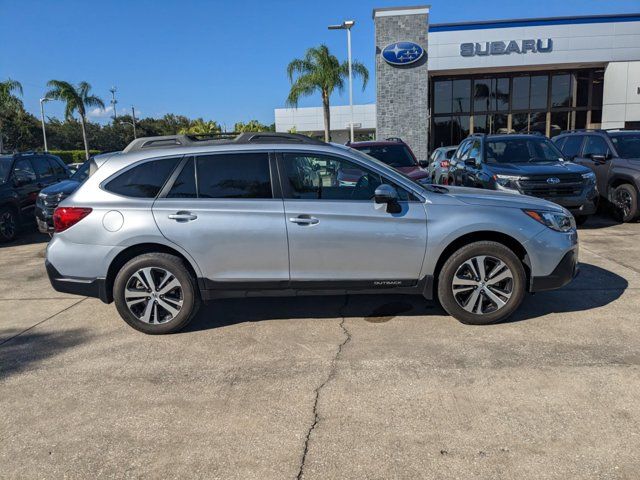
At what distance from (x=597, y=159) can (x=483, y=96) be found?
54.3 ft

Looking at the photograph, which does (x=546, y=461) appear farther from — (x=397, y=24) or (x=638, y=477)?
(x=397, y=24)

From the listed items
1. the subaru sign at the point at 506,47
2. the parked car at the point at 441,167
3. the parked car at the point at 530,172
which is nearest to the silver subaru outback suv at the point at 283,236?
the parked car at the point at 530,172

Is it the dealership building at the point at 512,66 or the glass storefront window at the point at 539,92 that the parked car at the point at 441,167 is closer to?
the dealership building at the point at 512,66

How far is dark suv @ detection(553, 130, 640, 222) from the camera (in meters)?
9.66

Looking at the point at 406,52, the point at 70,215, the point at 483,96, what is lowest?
the point at 70,215

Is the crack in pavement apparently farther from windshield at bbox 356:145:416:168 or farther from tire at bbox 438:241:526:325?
windshield at bbox 356:145:416:168

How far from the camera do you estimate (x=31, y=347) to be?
4566mm

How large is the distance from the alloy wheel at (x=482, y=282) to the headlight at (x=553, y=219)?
55 cm

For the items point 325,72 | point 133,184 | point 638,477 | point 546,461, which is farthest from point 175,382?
point 325,72

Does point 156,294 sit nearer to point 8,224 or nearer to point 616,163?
point 8,224

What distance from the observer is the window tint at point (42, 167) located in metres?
11.1

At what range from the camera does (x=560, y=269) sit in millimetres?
4543

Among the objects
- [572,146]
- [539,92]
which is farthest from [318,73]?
[572,146]

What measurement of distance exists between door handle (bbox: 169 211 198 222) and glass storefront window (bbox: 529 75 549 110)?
25131mm
